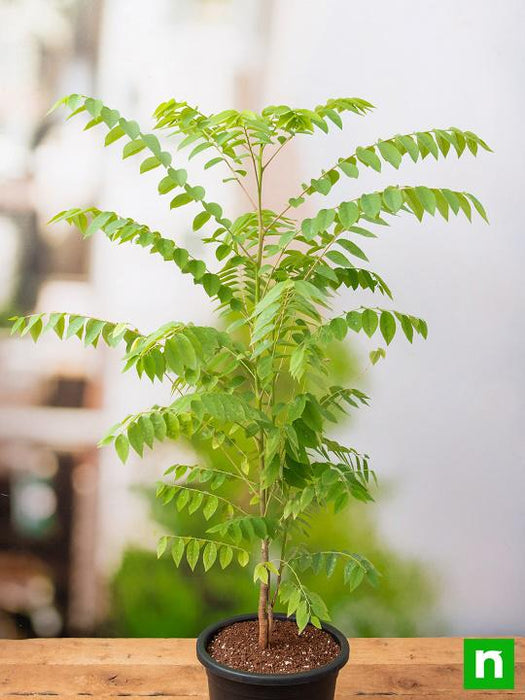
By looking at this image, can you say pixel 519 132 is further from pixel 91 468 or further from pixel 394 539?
pixel 91 468

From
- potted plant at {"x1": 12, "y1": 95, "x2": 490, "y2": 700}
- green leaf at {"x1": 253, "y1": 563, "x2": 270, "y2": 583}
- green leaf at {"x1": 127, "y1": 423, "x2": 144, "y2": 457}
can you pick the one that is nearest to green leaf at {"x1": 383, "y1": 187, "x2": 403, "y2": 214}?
potted plant at {"x1": 12, "y1": 95, "x2": 490, "y2": 700}

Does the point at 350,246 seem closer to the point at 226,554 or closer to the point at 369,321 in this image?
the point at 369,321

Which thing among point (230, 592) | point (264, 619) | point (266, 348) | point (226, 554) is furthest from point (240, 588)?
point (266, 348)

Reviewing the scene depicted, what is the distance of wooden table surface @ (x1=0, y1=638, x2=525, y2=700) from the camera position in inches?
77.2

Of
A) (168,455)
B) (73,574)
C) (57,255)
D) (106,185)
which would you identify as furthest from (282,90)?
(73,574)

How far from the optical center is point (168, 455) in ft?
7.34

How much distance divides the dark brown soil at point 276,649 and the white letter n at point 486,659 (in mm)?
513

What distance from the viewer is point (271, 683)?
1.61 metres

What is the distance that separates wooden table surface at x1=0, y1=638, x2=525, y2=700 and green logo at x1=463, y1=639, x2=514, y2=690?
20 mm

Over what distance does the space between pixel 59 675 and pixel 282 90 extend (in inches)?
66.1

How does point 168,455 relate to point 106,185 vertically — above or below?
below

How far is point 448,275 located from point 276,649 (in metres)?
1.15

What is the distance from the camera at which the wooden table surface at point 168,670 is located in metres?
1.96

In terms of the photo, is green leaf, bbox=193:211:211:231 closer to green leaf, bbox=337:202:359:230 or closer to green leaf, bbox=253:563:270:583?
green leaf, bbox=337:202:359:230
